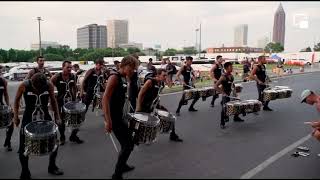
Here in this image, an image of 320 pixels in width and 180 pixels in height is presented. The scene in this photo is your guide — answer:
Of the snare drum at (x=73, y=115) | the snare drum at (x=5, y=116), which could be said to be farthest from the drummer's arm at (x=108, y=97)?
the snare drum at (x=5, y=116)

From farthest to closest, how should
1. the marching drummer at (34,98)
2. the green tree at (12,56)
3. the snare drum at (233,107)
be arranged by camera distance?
the green tree at (12,56) → the snare drum at (233,107) → the marching drummer at (34,98)

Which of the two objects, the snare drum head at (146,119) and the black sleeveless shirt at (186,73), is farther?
the black sleeveless shirt at (186,73)

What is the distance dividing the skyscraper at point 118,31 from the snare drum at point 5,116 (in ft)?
471

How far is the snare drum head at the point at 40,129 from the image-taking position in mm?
5445

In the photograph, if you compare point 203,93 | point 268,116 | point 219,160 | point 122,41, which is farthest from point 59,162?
point 122,41

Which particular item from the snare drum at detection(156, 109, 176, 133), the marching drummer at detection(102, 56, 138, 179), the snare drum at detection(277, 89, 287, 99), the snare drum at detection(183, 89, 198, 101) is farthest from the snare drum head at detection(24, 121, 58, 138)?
the snare drum at detection(277, 89, 287, 99)

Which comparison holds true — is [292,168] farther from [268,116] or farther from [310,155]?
[268,116]

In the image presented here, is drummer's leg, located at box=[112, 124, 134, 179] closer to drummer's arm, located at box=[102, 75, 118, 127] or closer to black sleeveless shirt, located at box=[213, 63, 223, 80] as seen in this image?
drummer's arm, located at box=[102, 75, 118, 127]

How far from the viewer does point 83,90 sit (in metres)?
9.82

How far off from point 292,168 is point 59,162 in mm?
4193

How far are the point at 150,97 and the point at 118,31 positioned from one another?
153 m

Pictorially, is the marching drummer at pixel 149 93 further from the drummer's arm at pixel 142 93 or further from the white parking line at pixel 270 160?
the white parking line at pixel 270 160

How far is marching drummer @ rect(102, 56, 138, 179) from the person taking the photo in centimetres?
524

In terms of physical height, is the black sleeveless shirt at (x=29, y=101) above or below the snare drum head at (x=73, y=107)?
above
